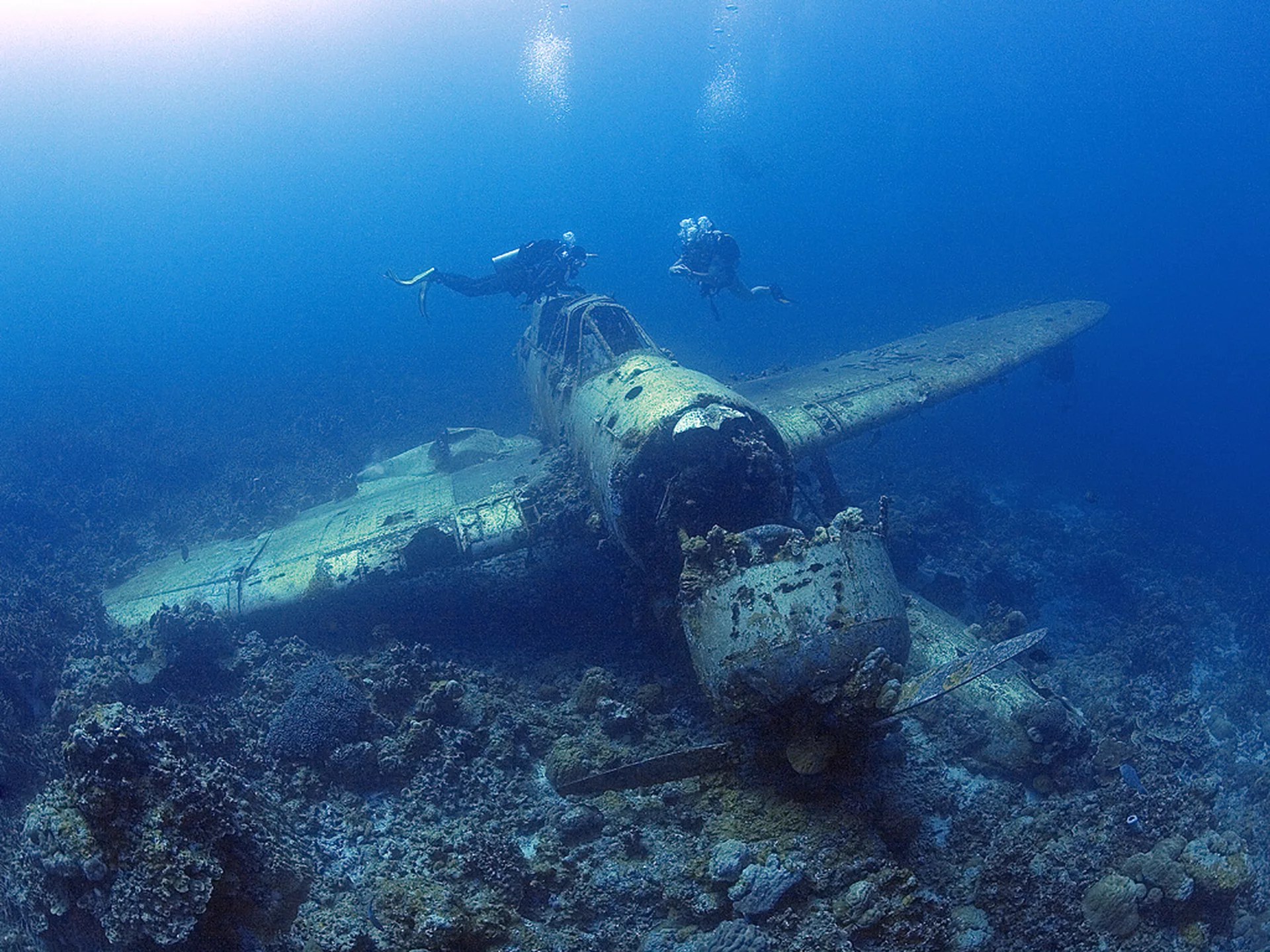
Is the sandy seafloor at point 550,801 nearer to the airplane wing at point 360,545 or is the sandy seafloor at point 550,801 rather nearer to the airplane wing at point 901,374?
the airplane wing at point 360,545

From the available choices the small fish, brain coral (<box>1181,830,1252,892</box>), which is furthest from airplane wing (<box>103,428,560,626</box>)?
brain coral (<box>1181,830,1252,892</box>)

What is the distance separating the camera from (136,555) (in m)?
14.1

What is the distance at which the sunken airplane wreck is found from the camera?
5660 mm

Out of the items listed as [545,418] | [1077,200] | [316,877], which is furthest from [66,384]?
[1077,200]

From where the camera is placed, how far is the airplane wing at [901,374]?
36.3ft

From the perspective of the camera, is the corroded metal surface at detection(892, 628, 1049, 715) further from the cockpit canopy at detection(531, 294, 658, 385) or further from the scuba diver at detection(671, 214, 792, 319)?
the scuba diver at detection(671, 214, 792, 319)

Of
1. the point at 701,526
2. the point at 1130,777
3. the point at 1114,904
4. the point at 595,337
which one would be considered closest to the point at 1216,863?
the point at 1114,904

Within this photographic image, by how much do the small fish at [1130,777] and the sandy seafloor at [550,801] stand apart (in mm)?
114

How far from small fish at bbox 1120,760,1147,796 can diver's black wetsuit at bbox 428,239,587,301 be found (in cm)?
1333

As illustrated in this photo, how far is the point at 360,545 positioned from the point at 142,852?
18.0 feet

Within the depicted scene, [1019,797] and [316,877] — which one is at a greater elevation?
[316,877]

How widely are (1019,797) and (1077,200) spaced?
420ft

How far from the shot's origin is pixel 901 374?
43.4 feet

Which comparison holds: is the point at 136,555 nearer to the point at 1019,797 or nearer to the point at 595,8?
the point at 1019,797
